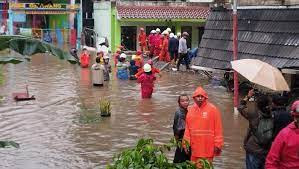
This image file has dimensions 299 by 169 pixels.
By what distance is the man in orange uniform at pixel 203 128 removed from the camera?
7070mm

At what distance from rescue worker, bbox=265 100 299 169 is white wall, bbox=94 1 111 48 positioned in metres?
29.2

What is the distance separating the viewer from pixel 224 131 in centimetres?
1218

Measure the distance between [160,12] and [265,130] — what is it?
89.0ft

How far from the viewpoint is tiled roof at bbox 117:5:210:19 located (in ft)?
108

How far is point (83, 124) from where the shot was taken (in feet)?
41.5

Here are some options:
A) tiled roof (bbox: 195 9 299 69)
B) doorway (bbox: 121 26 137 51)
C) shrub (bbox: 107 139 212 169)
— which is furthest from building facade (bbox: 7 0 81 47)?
shrub (bbox: 107 139 212 169)

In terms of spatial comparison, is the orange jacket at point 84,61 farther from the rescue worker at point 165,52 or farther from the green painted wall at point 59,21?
the green painted wall at point 59,21

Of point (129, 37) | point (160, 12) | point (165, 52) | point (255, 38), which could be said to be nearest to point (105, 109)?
point (255, 38)

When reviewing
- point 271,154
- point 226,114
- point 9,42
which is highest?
point 9,42

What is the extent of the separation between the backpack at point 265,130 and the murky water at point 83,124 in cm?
295

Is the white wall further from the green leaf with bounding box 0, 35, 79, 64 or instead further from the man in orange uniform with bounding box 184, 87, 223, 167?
the green leaf with bounding box 0, 35, 79, 64

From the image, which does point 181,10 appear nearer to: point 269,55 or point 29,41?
point 269,55

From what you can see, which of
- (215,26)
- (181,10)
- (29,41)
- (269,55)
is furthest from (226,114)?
(181,10)

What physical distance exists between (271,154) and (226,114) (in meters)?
8.49
